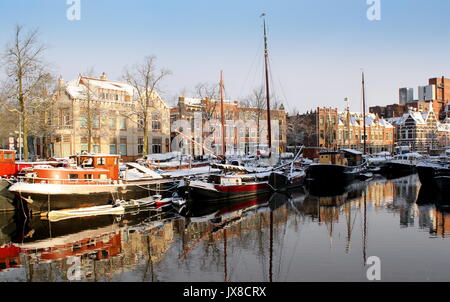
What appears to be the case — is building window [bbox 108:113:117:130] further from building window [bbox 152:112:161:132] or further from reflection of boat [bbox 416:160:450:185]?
reflection of boat [bbox 416:160:450:185]

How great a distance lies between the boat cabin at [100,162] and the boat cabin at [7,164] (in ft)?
14.9

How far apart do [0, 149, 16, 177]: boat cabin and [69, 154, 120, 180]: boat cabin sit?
455cm

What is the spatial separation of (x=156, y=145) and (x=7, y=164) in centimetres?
3345

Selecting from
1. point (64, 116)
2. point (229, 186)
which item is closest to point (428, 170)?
point (229, 186)

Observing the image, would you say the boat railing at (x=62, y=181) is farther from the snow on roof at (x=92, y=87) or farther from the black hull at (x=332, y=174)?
the black hull at (x=332, y=174)

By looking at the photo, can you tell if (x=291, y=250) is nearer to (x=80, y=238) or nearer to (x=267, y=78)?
(x=80, y=238)

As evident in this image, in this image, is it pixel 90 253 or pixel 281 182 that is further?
pixel 281 182

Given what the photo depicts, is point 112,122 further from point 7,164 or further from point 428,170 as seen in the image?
point 428,170

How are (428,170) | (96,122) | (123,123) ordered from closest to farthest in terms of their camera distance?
(428,170), (96,122), (123,123)

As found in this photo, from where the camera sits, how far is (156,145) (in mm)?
63219

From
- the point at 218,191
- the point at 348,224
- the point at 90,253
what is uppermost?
the point at 218,191

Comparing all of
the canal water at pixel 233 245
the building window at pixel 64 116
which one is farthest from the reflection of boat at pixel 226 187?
the building window at pixel 64 116

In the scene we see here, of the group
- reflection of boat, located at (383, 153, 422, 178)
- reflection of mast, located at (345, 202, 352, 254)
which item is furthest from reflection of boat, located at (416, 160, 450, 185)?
reflection of boat, located at (383, 153, 422, 178)
